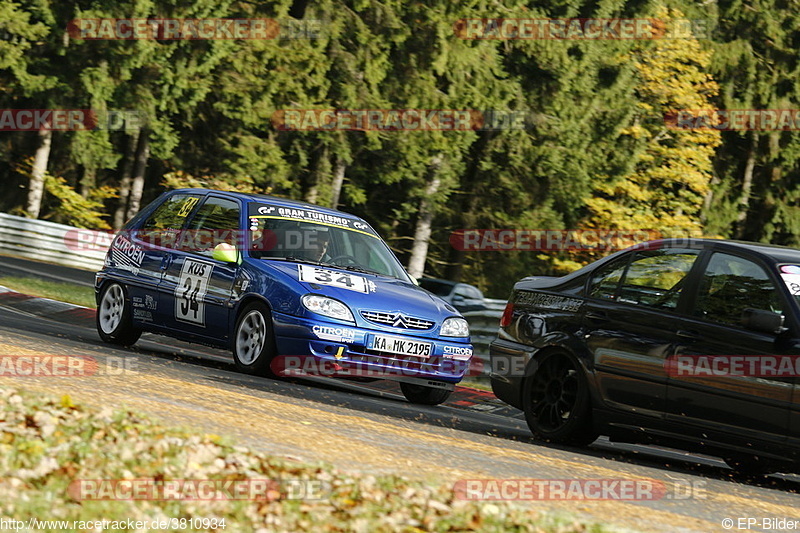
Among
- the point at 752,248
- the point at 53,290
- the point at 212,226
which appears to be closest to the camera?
the point at 752,248

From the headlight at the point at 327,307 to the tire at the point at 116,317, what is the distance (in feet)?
8.81

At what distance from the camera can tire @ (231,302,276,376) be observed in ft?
33.7

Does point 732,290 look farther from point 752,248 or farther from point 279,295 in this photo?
point 279,295

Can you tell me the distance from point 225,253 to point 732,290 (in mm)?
4776

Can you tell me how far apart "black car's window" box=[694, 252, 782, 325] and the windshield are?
391 cm

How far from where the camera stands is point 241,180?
31.3m

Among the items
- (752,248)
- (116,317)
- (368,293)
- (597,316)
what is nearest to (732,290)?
(752,248)

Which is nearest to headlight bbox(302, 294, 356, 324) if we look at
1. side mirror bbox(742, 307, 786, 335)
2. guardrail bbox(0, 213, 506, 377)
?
side mirror bbox(742, 307, 786, 335)

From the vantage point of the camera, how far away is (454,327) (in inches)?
423

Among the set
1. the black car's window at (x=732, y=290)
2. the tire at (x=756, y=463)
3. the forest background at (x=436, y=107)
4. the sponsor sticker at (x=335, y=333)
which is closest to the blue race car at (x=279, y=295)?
the sponsor sticker at (x=335, y=333)

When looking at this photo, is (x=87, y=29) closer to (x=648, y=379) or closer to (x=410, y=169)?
(x=410, y=169)

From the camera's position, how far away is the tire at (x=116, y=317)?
39.1 ft

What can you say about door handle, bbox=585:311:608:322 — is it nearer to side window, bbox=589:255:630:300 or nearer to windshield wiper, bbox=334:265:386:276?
side window, bbox=589:255:630:300

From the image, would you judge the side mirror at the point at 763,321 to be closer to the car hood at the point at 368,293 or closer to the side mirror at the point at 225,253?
the car hood at the point at 368,293
